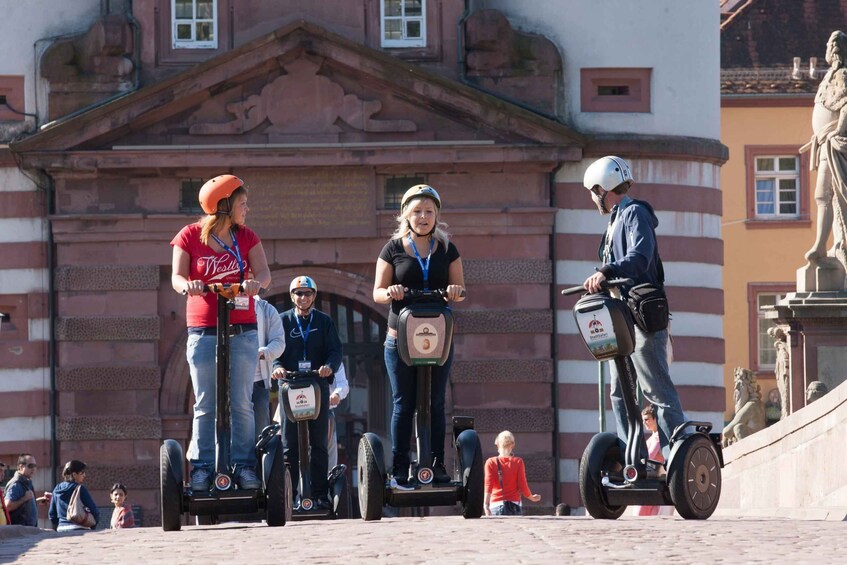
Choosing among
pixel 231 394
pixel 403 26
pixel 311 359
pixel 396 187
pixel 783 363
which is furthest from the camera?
pixel 403 26

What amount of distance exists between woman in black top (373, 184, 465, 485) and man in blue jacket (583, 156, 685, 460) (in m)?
1.12

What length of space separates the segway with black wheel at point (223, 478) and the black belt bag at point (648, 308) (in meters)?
2.26

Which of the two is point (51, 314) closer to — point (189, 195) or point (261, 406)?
point (189, 195)

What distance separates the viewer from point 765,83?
4691cm

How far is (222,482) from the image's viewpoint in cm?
1234

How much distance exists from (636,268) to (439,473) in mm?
1888

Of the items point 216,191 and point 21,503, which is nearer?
point 216,191

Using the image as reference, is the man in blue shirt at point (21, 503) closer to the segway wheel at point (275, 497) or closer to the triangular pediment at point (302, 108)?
the segway wheel at point (275, 497)

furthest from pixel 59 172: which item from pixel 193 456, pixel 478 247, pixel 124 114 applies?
pixel 193 456

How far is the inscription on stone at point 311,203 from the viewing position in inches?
1088

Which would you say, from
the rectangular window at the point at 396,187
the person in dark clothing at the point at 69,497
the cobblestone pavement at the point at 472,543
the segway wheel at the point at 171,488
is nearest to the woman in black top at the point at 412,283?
the cobblestone pavement at the point at 472,543

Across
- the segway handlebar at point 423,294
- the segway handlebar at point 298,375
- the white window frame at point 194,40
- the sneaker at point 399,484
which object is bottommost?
the sneaker at point 399,484

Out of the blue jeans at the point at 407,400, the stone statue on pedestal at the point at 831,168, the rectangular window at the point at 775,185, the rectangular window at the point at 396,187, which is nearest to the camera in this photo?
the blue jeans at the point at 407,400

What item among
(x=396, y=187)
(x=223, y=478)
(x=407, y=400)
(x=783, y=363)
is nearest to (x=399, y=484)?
(x=407, y=400)
